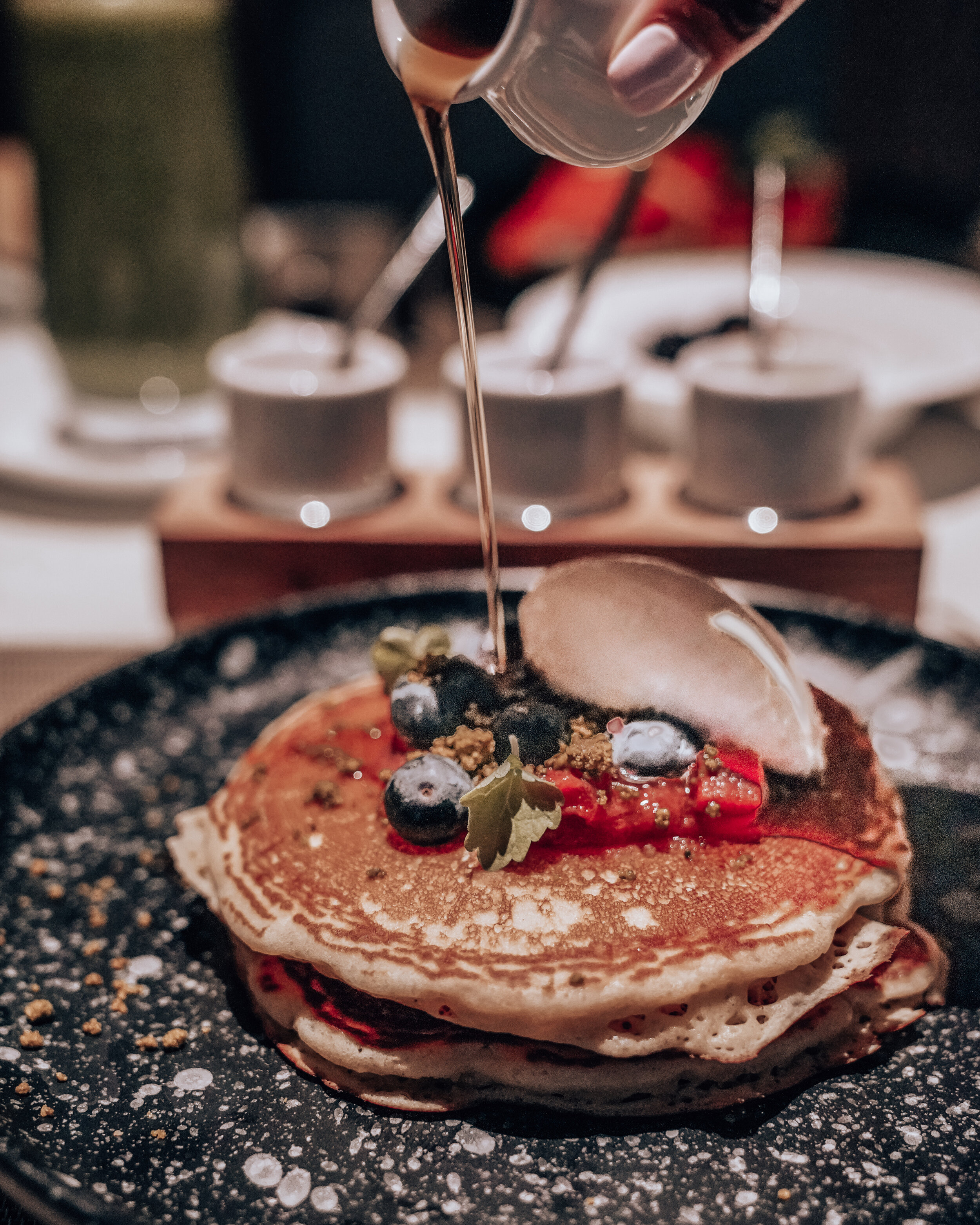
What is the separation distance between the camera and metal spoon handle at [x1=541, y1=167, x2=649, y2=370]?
1.72m

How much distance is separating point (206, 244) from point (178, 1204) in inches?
74.4

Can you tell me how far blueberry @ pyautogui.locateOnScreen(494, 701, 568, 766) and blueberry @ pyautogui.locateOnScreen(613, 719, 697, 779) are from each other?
0.06 metres

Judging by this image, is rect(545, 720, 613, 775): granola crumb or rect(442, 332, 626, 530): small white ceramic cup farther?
rect(442, 332, 626, 530): small white ceramic cup

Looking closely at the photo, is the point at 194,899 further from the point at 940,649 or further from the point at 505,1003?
the point at 940,649

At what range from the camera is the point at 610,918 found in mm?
1164

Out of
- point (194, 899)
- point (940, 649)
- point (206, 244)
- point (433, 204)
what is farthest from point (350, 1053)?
point (206, 244)

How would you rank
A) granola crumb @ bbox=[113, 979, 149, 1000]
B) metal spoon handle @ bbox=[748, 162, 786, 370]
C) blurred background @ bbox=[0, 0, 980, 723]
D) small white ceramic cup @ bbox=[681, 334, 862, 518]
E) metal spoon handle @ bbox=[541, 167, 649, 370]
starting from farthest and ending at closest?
blurred background @ bbox=[0, 0, 980, 723] → metal spoon handle @ bbox=[748, 162, 786, 370] → small white ceramic cup @ bbox=[681, 334, 862, 518] → metal spoon handle @ bbox=[541, 167, 649, 370] → granola crumb @ bbox=[113, 979, 149, 1000]

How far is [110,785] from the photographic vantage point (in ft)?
5.02

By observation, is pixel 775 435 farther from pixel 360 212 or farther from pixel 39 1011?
pixel 360 212

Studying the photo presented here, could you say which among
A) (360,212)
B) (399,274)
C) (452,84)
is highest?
(452,84)

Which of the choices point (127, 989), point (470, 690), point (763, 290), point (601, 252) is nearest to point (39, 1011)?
point (127, 989)

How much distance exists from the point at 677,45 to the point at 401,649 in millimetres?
691

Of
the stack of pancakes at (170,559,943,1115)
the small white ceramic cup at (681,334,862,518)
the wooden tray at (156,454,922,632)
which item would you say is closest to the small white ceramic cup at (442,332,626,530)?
the wooden tray at (156,454,922,632)

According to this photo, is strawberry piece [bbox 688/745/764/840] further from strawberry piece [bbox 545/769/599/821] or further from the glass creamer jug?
the glass creamer jug
